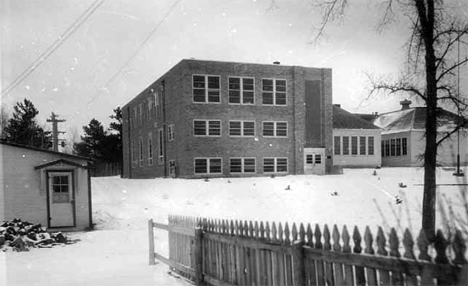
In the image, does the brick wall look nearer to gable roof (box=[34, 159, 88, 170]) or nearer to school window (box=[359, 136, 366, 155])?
school window (box=[359, 136, 366, 155])

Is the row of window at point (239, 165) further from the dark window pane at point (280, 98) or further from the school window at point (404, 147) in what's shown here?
the school window at point (404, 147)

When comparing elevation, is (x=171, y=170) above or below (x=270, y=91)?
below

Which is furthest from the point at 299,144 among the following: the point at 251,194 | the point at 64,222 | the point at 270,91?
the point at 64,222

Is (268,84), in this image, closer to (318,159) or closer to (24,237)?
(318,159)

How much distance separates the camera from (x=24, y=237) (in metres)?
14.9

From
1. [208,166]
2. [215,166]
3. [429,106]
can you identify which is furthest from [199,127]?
[429,106]

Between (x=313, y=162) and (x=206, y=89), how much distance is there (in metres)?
10.8

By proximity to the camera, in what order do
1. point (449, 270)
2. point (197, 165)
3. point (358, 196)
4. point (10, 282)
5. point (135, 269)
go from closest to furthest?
1. point (449, 270)
2. point (10, 282)
3. point (135, 269)
4. point (358, 196)
5. point (197, 165)

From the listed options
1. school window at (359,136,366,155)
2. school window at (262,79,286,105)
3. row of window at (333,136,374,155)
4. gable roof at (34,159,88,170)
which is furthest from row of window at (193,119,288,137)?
gable roof at (34,159,88,170)

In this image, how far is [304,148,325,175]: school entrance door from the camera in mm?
36750

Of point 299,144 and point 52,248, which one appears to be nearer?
point 52,248

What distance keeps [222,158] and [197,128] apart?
296cm

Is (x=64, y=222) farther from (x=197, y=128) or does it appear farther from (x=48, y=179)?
(x=197, y=128)

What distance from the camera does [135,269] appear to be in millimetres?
10117
